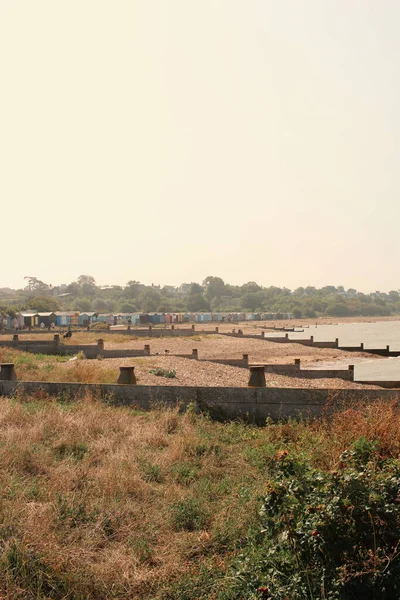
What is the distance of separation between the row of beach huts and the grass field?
61.2m

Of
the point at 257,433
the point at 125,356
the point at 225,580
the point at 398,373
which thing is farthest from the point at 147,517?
the point at 398,373

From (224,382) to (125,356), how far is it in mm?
7270

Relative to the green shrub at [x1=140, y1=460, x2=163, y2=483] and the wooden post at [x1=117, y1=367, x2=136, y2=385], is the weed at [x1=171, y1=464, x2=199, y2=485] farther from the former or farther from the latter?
the wooden post at [x1=117, y1=367, x2=136, y2=385]

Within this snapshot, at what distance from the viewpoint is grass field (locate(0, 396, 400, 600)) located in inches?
188

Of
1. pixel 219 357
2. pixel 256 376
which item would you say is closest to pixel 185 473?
pixel 256 376

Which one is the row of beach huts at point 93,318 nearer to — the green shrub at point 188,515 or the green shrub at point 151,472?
the green shrub at point 151,472

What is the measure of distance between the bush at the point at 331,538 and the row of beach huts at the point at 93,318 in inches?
2602

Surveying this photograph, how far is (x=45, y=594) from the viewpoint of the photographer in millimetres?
4633

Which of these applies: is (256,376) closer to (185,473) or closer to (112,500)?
(185,473)

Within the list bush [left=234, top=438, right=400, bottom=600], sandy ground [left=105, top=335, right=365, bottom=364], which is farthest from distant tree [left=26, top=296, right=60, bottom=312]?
bush [left=234, top=438, right=400, bottom=600]

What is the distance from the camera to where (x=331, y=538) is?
13.9 feet

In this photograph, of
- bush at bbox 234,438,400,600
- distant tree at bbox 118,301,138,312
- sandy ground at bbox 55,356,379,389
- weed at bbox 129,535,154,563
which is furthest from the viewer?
distant tree at bbox 118,301,138,312


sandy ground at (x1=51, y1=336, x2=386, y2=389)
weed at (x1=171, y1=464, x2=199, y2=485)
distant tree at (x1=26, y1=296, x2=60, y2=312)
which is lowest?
sandy ground at (x1=51, y1=336, x2=386, y2=389)

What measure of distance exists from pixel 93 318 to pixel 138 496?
101324 millimetres
